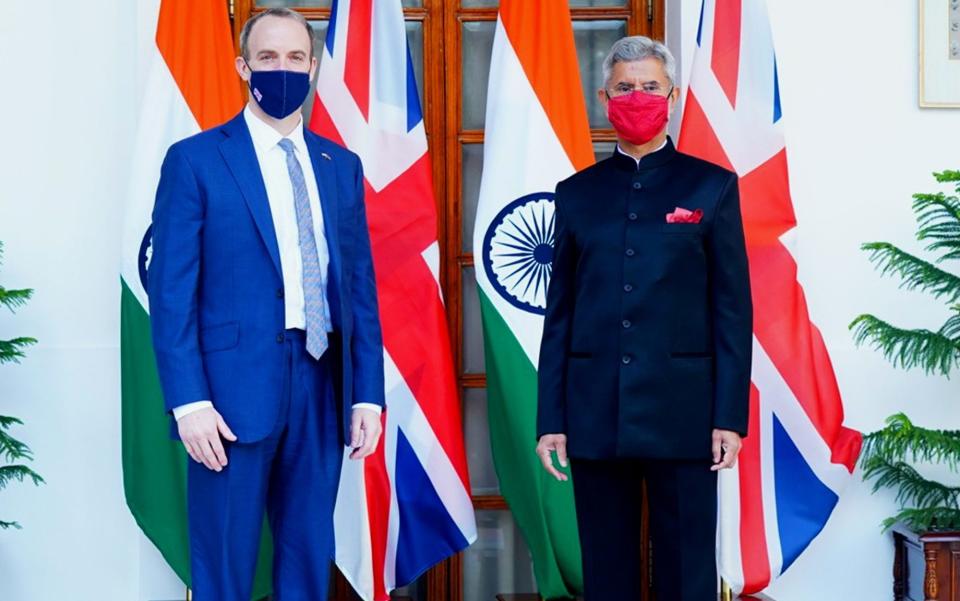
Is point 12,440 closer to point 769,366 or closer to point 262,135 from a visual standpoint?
point 262,135

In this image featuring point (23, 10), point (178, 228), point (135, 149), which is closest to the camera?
point (178, 228)

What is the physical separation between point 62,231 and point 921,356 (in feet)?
8.10

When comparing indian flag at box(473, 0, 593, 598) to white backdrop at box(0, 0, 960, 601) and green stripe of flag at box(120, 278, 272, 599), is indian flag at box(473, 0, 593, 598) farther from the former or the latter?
green stripe of flag at box(120, 278, 272, 599)

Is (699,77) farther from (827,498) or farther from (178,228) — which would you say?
(178,228)

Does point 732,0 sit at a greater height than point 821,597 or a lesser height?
greater

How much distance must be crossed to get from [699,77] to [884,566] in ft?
5.08

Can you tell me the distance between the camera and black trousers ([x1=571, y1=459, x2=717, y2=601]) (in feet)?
7.79

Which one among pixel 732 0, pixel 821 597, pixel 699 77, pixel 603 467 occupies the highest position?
pixel 732 0

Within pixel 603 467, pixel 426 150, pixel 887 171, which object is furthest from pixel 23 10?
pixel 887 171

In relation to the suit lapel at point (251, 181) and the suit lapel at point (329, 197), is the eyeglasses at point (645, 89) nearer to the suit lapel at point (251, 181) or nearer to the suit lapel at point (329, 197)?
the suit lapel at point (329, 197)

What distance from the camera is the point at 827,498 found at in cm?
344

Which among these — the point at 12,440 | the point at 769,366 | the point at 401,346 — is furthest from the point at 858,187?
the point at 12,440

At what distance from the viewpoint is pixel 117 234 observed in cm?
363

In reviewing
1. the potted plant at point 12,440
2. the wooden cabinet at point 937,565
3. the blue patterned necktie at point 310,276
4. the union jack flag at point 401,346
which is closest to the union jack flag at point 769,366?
the wooden cabinet at point 937,565
